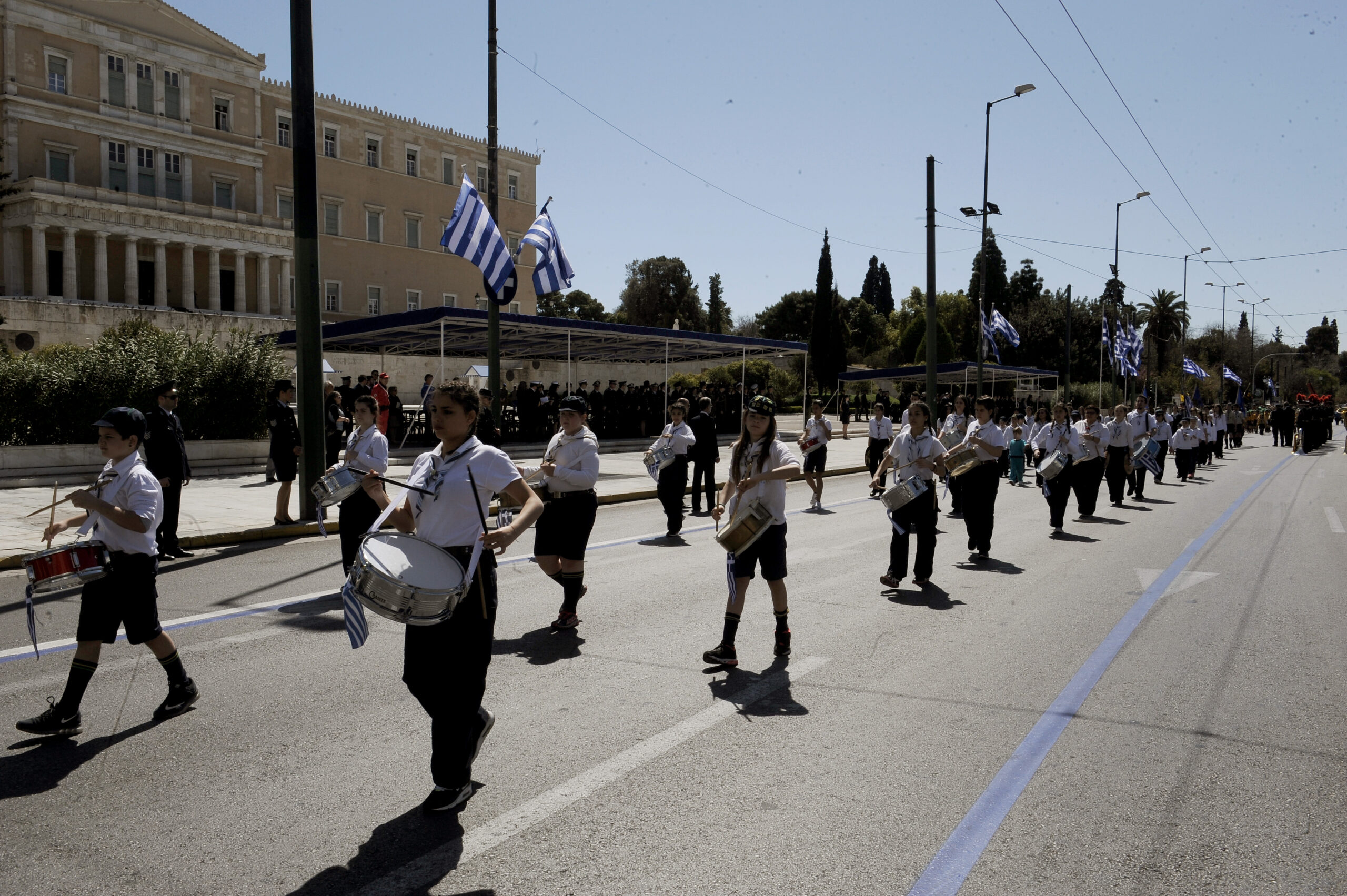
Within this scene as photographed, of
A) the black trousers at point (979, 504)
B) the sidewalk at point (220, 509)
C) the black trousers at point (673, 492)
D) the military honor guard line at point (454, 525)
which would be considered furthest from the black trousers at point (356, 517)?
the black trousers at point (979, 504)

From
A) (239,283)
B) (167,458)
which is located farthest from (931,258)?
(239,283)

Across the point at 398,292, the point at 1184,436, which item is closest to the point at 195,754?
the point at 1184,436

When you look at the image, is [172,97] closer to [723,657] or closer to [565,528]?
[565,528]

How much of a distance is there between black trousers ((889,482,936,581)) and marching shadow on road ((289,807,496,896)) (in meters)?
5.75

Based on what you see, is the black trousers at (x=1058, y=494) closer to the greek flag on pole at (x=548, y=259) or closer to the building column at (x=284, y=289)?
the greek flag on pole at (x=548, y=259)

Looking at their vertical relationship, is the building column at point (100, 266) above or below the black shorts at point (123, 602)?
above

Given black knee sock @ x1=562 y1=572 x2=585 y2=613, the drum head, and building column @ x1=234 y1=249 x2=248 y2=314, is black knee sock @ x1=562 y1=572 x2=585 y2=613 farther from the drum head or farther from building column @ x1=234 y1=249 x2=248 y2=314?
building column @ x1=234 y1=249 x2=248 y2=314

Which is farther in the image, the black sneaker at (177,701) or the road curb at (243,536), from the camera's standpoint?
the road curb at (243,536)

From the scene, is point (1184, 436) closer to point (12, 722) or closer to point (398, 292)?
point (12, 722)

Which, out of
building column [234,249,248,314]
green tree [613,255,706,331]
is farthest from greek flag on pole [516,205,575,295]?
green tree [613,255,706,331]

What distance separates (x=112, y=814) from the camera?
3947mm

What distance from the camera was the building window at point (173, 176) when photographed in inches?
1943

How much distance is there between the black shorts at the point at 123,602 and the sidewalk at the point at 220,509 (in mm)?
5689

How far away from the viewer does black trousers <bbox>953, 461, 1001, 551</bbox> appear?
10.8 meters
